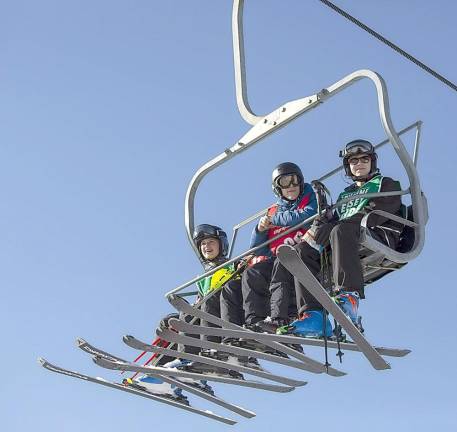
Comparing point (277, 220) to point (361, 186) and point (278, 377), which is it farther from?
point (278, 377)

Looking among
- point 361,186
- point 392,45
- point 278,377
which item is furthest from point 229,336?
point 392,45

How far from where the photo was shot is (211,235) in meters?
13.6

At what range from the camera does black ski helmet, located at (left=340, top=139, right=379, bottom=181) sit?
40.6ft

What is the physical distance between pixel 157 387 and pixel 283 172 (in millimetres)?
3486

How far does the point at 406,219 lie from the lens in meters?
11.9

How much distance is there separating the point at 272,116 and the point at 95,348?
3704mm

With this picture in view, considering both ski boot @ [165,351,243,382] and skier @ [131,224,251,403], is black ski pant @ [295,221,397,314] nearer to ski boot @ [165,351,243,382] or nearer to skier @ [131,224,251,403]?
skier @ [131,224,251,403]

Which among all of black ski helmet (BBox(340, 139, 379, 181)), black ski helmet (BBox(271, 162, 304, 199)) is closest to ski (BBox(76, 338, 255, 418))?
black ski helmet (BBox(271, 162, 304, 199))

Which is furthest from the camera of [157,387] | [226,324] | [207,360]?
[157,387]

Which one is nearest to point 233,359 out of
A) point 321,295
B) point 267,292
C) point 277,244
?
point 267,292

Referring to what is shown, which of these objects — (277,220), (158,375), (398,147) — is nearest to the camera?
(398,147)

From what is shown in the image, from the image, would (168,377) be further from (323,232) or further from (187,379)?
(323,232)

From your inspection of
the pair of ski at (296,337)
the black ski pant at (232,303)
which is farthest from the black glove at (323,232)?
the black ski pant at (232,303)

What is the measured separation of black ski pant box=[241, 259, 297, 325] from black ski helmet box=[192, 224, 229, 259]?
3.08 feet
